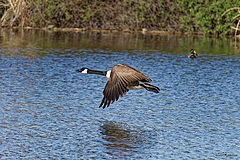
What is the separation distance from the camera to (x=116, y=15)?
4416 centimetres

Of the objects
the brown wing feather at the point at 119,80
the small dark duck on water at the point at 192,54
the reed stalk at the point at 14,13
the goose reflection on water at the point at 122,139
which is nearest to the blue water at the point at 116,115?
the goose reflection on water at the point at 122,139

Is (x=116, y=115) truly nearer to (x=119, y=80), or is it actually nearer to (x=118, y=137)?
(x=119, y=80)

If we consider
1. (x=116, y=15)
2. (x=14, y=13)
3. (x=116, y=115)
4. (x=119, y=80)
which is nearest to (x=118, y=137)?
(x=119, y=80)

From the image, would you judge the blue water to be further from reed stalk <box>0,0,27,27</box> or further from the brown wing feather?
reed stalk <box>0,0,27,27</box>

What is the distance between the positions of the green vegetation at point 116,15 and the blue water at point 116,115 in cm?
2102

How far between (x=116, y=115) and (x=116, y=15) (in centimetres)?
3173

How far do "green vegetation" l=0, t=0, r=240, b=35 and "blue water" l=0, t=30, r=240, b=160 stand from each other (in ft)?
69.0

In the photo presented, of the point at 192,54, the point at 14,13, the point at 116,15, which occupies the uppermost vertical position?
the point at 116,15

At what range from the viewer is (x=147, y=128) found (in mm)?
11922

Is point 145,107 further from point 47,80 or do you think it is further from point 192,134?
point 47,80

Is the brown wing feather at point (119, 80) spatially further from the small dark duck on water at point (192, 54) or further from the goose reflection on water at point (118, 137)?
the small dark duck on water at point (192, 54)

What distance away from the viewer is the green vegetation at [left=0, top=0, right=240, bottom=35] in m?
42.7

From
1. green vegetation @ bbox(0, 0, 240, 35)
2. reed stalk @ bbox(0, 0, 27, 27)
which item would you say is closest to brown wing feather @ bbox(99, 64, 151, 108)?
reed stalk @ bbox(0, 0, 27, 27)

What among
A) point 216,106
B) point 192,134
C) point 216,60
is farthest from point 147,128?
point 216,60
